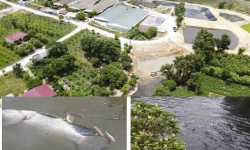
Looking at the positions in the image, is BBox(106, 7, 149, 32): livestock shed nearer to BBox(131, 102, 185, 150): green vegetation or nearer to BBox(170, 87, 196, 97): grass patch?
BBox(170, 87, 196, 97): grass patch

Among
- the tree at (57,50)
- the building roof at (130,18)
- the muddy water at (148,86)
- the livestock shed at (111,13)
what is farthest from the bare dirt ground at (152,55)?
the livestock shed at (111,13)

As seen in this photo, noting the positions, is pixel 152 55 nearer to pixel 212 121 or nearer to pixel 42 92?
pixel 42 92

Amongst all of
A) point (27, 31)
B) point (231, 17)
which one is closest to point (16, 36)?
point (27, 31)

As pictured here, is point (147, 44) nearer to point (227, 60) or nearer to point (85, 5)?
point (227, 60)

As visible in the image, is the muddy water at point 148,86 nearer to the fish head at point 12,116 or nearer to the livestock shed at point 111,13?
the livestock shed at point 111,13

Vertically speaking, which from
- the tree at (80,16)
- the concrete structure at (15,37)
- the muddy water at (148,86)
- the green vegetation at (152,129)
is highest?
the green vegetation at (152,129)

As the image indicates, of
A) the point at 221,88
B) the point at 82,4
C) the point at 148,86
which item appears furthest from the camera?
the point at 82,4
